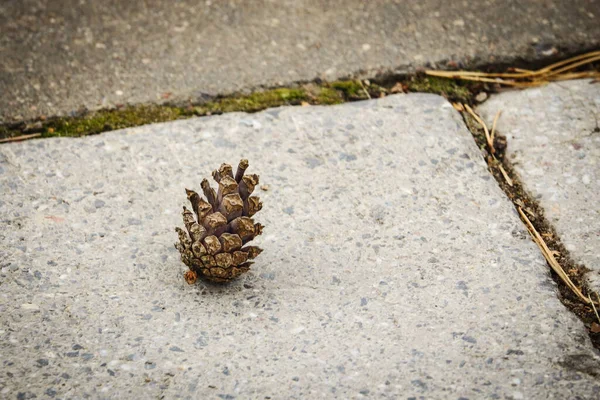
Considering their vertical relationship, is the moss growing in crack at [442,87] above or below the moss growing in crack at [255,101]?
above

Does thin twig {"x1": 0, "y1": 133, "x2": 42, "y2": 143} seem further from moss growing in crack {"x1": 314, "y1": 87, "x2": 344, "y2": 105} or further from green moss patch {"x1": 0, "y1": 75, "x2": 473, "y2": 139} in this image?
moss growing in crack {"x1": 314, "y1": 87, "x2": 344, "y2": 105}

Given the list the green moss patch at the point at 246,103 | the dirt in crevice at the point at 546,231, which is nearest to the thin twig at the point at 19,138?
the green moss patch at the point at 246,103

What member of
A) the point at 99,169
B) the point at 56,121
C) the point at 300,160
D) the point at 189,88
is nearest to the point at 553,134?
the point at 300,160

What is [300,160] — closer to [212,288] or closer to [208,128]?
[208,128]

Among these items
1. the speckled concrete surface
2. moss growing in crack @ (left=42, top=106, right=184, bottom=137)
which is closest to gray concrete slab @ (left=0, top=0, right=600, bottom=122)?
moss growing in crack @ (left=42, top=106, right=184, bottom=137)

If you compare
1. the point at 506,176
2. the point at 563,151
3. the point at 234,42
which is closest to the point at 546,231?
the point at 506,176

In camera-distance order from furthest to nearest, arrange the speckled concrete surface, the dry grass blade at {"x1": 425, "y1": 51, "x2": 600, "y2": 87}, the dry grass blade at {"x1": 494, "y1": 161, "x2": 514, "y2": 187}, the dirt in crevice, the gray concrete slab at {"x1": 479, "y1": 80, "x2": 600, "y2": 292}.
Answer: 1. the dry grass blade at {"x1": 425, "y1": 51, "x2": 600, "y2": 87}
2. the dry grass blade at {"x1": 494, "y1": 161, "x2": 514, "y2": 187}
3. the gray concrete slab at {"x1": 479, "y1": 80, "x2": 600, "y2": 292}
4. the dirt in crevice
5. the speckled concrete surface

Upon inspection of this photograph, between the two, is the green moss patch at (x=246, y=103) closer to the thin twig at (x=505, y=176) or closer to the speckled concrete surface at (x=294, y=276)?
the speckled concrete surface at (x=294, y=276)
